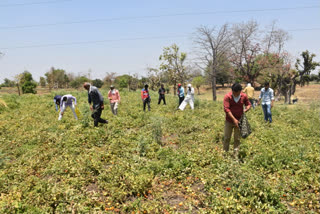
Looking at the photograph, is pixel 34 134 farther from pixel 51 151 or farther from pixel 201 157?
pixel 201 157

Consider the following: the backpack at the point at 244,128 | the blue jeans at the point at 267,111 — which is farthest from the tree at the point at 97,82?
the backpack at the point at 244,128

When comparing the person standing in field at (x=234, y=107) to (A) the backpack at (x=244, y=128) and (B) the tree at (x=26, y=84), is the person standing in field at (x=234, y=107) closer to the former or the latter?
(A) the backpack at (x=244, y=128)

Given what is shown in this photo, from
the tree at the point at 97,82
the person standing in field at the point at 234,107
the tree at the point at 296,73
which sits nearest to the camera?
the person standing in field at the point at 234,107

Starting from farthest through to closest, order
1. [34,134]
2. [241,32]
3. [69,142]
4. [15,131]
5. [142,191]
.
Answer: [241,32], [15,131], [34,134], [69,142], [142,191]

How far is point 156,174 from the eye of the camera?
201 inches

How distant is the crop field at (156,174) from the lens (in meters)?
3.91

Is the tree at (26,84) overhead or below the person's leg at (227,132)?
overhead

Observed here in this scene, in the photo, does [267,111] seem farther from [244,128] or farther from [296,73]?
[296,73]

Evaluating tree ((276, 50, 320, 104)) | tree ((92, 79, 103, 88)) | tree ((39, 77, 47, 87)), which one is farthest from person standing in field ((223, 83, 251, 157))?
tree ((39, 77, 47, 87))

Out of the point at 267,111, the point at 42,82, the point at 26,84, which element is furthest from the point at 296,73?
the point at 42,82

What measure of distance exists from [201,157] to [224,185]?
136 centimetres

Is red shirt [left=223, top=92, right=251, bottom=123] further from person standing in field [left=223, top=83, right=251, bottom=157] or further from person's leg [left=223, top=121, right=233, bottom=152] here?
person's leg [left=223, top=121, right=233, bottom=152]

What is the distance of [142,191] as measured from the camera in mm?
4332

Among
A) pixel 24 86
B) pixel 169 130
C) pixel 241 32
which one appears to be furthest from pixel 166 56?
pixel 169 130
